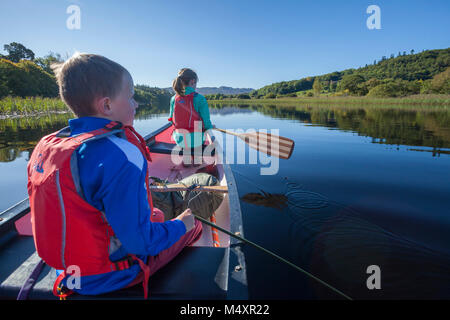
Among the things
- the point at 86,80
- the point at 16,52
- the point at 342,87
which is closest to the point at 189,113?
the point at 86,80

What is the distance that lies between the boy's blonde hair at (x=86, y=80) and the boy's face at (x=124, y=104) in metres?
0.04

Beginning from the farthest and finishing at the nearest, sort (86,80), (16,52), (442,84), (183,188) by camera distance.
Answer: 1. (16,52)
2. (442,84)
3. (183,188)
4. (86,80)

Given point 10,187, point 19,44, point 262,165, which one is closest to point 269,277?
point 262,165

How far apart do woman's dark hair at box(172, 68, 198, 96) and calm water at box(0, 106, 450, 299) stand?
2.63m

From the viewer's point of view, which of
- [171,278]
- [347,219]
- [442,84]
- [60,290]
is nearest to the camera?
[60,290]

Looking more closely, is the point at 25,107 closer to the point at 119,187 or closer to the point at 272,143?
the point at 272,143

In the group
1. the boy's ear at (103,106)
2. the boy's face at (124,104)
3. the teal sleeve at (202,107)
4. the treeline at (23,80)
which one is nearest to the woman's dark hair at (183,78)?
the teal sleeve at (202,107)

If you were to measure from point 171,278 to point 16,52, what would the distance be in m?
83.1

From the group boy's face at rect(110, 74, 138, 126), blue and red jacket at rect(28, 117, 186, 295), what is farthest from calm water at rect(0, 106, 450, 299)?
boy's face at rect(110, 74, 138, 126)

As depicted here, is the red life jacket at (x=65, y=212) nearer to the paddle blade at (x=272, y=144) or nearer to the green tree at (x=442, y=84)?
the paddle blade at (x=272, y=144)

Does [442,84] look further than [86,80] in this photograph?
Yes

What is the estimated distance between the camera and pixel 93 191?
1.03 m

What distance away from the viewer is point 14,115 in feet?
63.9
